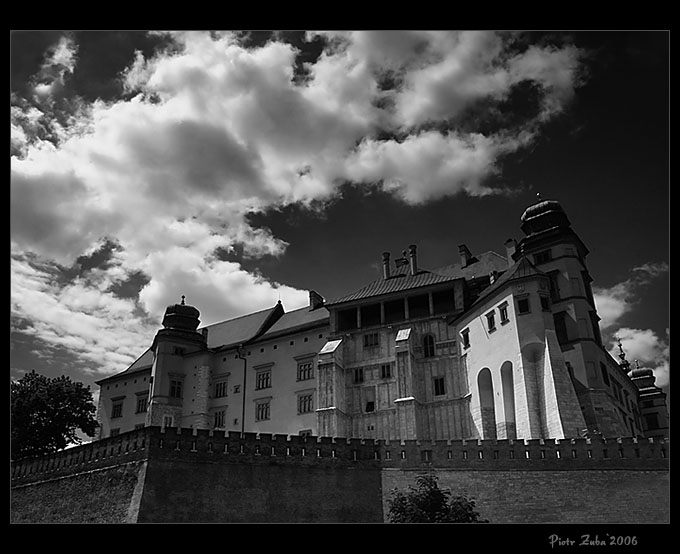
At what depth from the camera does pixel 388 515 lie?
3288 cm

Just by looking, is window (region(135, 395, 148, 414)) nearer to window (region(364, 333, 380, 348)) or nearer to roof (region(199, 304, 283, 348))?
roof (region(199, 304, 283, 348))

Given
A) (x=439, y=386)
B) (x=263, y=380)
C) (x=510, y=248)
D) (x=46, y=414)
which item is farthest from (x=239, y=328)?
(x=510, y=248)

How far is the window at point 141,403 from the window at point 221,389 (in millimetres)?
6929

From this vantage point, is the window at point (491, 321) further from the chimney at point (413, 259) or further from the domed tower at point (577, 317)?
the chimney at point (413, 259)

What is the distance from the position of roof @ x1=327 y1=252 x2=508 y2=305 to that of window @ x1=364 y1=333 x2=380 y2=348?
113 inches

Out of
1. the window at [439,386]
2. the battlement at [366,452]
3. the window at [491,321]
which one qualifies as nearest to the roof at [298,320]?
the window at [439,386]

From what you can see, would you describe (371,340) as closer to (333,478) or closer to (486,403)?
(486,403)

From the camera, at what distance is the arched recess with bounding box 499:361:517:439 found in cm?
4016

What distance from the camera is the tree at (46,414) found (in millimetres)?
45847

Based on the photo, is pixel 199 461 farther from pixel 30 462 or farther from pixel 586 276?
pixel 586 276

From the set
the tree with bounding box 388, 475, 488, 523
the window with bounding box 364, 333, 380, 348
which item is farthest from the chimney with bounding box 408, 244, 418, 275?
the tree with bounding box 388, 475, 488, 523

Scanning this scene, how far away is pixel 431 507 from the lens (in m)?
31.0

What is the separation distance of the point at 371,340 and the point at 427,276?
6.21m

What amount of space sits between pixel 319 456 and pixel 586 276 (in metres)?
23.9
